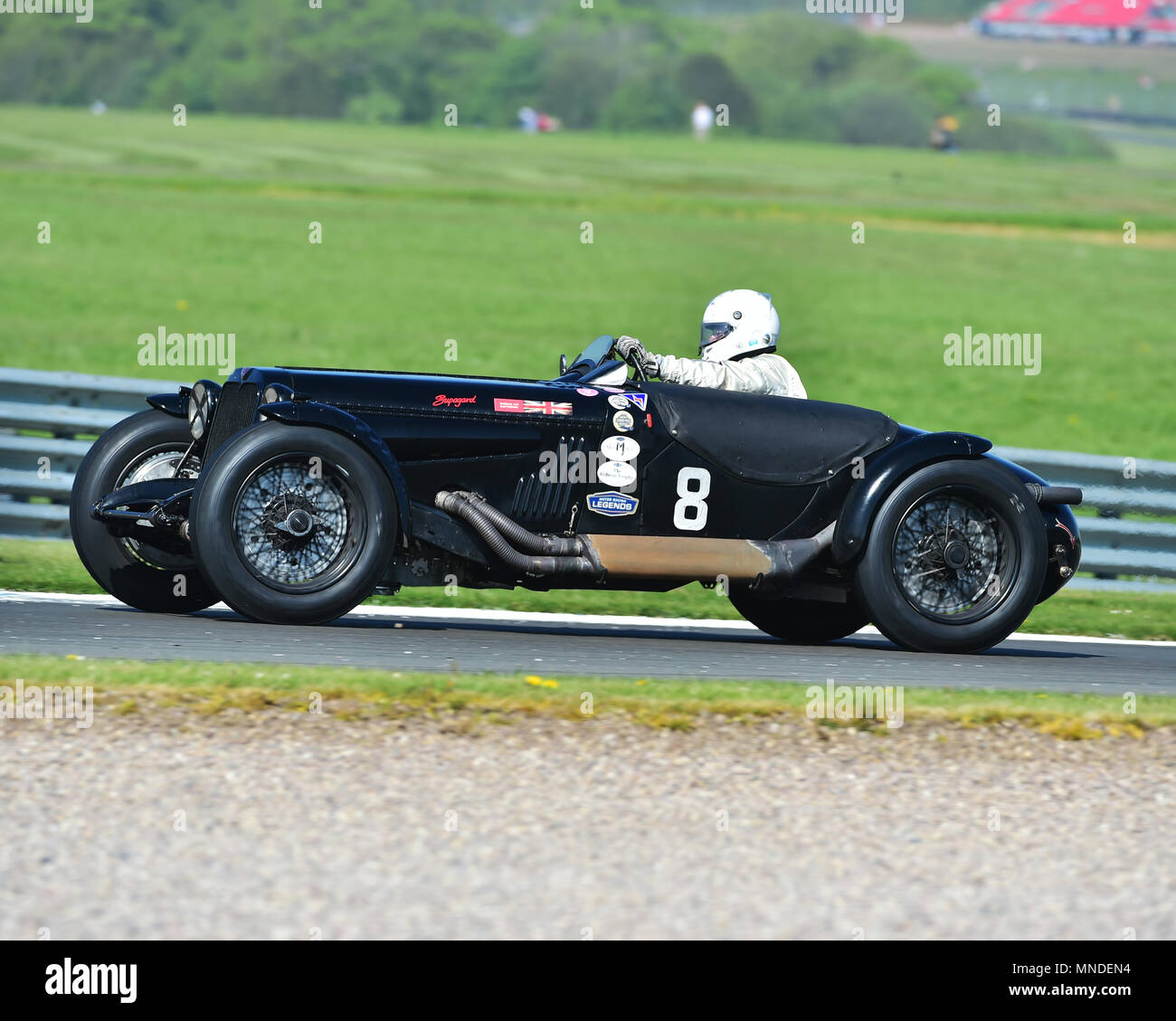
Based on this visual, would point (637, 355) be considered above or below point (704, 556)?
above

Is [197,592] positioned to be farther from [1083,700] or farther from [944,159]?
[944,159]

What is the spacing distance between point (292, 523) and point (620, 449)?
1383 millimetres

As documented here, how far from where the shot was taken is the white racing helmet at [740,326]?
795 cm

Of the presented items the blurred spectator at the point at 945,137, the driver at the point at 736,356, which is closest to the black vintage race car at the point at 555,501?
the driver at the point at 736,356

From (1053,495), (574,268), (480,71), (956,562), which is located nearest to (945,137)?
(480,71)

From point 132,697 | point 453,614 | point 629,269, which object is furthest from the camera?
point 629,269

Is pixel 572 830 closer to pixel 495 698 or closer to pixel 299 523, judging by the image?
pixel 495 698

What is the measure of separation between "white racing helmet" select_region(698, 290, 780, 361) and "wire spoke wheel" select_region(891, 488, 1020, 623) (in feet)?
3.34

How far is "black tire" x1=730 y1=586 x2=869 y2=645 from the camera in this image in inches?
340

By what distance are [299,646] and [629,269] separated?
2384cm

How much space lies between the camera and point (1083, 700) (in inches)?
268

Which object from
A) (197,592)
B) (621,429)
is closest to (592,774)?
(621,429)

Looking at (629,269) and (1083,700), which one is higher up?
(629,269)

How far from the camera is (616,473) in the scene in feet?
24.5
